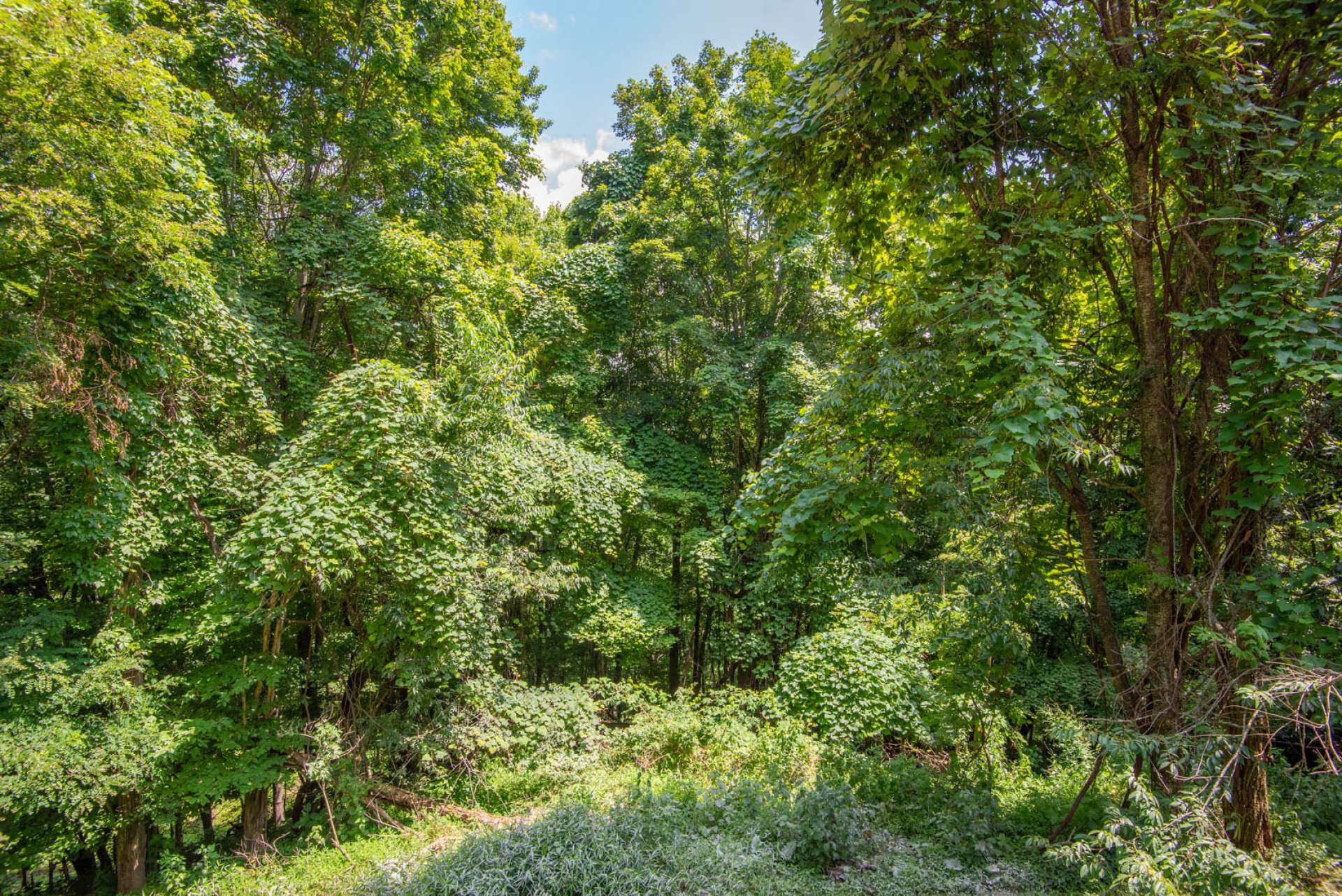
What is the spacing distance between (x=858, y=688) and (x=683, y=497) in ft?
15.0

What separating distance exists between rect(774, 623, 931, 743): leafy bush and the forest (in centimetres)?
5

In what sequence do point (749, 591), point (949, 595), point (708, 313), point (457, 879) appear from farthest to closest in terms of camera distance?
point (708, 313), point (749, 591), point (949, 595), point (457, 879)

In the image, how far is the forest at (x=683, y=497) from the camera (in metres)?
2.89

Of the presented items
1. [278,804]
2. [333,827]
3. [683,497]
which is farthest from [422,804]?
[683,497]

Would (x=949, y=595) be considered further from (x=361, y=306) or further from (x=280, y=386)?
(x=280, y=386)

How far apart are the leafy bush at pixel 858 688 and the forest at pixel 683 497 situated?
0.15 ft

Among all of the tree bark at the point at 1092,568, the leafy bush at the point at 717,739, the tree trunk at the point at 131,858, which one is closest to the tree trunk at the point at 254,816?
the tree trunk at the point at 131,858

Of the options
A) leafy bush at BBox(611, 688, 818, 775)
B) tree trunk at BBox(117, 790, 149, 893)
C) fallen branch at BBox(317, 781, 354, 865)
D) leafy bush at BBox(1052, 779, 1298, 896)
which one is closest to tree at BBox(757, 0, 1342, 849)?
leafy bush at BBox(1052, 779, 1298, 896)

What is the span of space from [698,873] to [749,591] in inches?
289

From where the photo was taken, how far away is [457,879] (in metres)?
3.33

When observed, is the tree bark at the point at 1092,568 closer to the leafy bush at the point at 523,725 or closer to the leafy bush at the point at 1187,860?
the leafy bush at the point at 1187,860

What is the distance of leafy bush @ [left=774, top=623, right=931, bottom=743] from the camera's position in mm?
6703

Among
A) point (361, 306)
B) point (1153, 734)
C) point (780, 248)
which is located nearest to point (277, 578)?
point (361, 306)

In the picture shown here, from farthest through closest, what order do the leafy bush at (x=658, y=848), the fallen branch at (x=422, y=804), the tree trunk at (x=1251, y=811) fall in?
1. the fallen branch at (x=422, y=804)
2. the leafy bush at (x=658, y=848)
3. the tree trunk at (x=1251, y=811)
